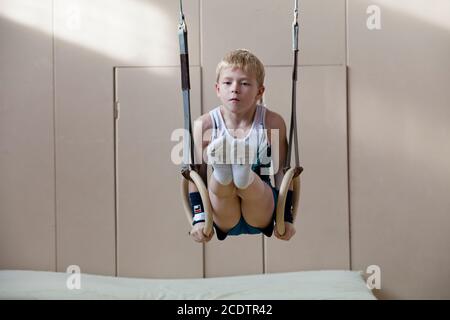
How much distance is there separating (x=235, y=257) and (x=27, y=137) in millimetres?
702

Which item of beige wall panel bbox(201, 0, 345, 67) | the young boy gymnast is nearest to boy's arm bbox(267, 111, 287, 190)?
the young boy gymnast

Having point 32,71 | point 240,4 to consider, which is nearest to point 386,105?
point 240,4

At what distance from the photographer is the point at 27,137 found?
68.0 inches

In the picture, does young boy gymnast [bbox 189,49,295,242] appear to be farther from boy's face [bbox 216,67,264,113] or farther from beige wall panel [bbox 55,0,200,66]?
beige wall panel [bbox 55,0,200,66]

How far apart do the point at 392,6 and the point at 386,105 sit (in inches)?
11.5

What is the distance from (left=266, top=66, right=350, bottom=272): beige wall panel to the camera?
1763 millimetres

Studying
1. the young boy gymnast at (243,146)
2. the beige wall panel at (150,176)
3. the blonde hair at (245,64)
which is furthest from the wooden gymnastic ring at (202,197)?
the beige wall panel at (150,176)

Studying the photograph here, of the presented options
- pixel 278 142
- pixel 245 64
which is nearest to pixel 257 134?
pixel 278 142

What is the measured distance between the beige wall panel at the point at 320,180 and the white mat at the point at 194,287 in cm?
4

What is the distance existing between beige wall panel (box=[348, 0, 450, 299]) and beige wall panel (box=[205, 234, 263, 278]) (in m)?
0.30

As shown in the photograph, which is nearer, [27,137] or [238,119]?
[238,119]

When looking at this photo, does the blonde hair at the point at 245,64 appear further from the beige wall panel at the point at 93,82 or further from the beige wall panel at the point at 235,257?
the beige wall panel at the point at 235,257

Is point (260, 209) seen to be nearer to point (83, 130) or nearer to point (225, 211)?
point (225, 211)

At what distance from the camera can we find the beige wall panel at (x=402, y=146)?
1.77m
